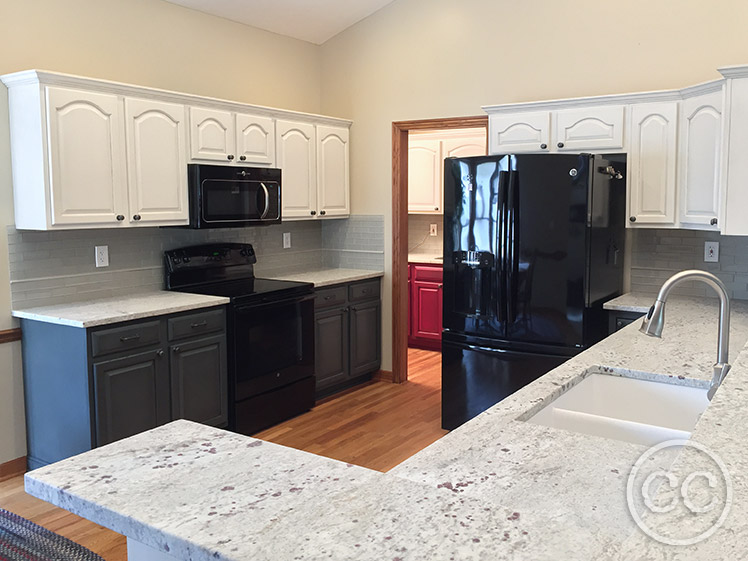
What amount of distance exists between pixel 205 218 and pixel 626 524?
3441 millimetres

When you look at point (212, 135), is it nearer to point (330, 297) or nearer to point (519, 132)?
point (330, 297)

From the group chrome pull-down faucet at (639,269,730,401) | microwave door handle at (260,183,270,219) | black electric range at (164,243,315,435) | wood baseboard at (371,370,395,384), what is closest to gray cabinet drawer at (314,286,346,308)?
black electric range at (164,243,315,435)

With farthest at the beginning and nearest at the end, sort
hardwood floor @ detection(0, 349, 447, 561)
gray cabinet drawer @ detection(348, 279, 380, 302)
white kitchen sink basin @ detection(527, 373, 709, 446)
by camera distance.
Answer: gray cabinet drawer @ detection(348, 279, 380, 302) → hardwood floor @ detection(0, 349, 447, 561) → white kitchen sink basin @ detection(527, 373, 709, 446)

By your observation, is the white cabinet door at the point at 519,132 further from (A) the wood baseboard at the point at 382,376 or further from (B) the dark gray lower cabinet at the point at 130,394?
(B) the dark gray lower cabinet at the point at 130,394

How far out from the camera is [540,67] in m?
4.56

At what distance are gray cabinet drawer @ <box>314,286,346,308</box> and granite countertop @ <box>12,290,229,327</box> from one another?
0.96 meters

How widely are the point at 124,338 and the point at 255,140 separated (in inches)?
67.8

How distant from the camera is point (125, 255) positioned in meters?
4.08

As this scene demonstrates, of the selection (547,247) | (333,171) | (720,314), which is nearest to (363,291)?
(333,171)

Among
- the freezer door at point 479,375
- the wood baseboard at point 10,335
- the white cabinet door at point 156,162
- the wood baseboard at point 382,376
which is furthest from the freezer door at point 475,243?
the wood baseboard at point 10,335

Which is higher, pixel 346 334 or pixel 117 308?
pixel 117 308

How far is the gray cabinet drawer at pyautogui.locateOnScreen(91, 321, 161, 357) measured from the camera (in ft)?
10.8

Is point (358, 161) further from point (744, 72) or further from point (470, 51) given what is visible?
point (744, 72)

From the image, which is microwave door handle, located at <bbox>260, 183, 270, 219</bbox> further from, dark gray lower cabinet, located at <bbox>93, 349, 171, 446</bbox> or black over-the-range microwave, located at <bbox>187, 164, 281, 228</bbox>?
dark gray lower cabinet, located at <bbox>93, 349, 171, 446</bbox>
